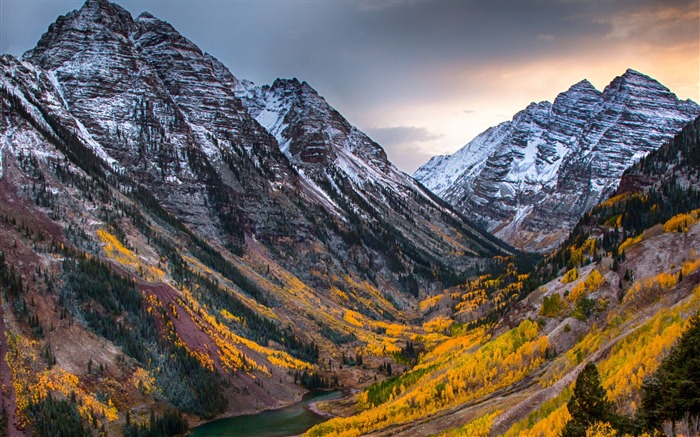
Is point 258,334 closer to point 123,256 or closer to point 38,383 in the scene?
point 123,256

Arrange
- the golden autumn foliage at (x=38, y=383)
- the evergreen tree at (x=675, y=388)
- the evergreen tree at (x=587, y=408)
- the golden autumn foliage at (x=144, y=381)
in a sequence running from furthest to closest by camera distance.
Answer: the golden autumn foliage at (x=144, y=381) → the golden autumn foliage at (x=38, y=383) → the evergreen tree at (x=587, y=408) → the evergreen tree at (x=675, y=388)

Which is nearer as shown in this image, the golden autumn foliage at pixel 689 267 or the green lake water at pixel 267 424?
the golden autumn foliage at pixel 689 267

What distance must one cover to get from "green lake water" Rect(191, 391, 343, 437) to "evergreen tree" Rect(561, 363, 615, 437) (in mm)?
79315

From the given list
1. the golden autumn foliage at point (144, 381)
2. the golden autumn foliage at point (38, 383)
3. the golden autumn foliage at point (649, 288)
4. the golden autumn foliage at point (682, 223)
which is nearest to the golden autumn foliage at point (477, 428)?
the golden autumn foliage at point (649, 288)

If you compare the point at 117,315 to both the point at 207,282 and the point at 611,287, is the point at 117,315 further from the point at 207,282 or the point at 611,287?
the point at 611,287

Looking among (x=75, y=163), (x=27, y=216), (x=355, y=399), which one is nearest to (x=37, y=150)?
(x=75, y=163)

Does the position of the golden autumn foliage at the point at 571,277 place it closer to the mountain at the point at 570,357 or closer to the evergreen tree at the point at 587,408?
the mountain at the point at 570,357

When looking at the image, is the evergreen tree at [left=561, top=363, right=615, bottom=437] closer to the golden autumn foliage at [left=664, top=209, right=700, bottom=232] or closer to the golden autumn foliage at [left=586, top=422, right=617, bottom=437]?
the golden autumn foliage at [left=586, top=422, right=617, bottom=437]

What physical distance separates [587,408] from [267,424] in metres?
92.5

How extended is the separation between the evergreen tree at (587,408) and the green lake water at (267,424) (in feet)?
260

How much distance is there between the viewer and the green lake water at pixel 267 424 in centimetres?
11444

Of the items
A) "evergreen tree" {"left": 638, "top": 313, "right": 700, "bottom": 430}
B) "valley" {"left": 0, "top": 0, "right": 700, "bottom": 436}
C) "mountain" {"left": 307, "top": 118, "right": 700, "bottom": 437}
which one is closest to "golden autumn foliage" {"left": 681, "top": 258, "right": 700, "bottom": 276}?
"mountain" {"left": 307, "top": 118, "right": 700, "bottom": 437}

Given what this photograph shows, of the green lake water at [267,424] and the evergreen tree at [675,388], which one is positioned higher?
the evergreen tree at [675,388]

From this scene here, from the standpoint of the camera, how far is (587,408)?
4325 cm
